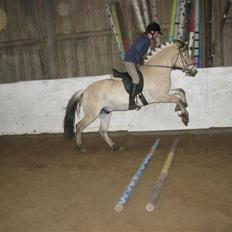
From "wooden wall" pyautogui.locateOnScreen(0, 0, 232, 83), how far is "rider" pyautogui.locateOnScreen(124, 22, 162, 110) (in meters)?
2.84

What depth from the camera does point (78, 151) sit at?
21.3 ft

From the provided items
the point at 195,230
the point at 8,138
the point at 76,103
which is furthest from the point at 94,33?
the point at 195,230

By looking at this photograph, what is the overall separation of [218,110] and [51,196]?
14.7ft

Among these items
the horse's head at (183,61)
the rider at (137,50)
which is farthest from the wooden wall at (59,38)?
the rider at (137,50)

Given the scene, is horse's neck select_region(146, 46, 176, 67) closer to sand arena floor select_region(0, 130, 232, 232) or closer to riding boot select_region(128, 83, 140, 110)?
riding boot select_region(128, 83, 140, 110)

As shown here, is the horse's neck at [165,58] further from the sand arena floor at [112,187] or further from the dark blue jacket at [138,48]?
the sand arena floor at [112,187]

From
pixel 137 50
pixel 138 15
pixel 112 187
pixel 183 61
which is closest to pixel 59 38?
pixel 138 15

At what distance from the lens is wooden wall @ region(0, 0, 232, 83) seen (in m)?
8.96

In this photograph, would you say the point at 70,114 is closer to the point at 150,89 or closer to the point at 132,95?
the point at 132,95

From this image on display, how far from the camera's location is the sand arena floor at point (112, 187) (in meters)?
Result: 3.06

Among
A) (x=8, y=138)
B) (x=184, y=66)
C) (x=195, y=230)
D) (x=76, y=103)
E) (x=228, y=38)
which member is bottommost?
(x=8, y=138)

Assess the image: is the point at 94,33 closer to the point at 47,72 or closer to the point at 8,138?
the point at 47,72

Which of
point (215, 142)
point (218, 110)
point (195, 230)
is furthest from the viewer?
point (218, 110)

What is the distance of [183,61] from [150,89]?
91 centimetres
